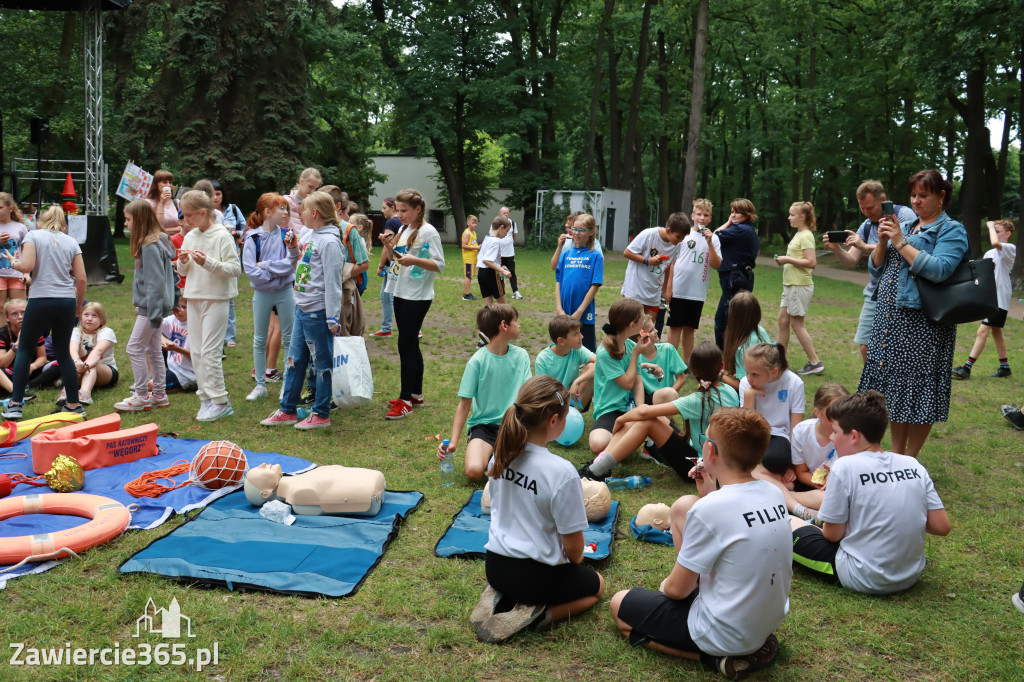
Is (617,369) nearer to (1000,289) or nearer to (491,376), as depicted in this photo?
(491,376)

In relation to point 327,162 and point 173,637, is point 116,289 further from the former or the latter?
point 327,162

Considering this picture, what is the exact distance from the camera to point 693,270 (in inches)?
313

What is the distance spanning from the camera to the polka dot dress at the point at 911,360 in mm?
5035

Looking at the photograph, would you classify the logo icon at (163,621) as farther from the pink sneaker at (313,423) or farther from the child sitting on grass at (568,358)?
the child sitting on grass at (568,358)

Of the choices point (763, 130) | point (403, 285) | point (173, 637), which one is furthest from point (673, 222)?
point (763, 130)

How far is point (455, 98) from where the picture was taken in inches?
1314

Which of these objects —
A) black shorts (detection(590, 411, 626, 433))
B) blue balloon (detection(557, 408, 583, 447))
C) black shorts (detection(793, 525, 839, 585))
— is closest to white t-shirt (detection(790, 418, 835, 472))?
black shorts (detection(793, 525, 839, 585))

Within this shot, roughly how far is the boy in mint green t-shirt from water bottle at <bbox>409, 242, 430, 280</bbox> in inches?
59.4

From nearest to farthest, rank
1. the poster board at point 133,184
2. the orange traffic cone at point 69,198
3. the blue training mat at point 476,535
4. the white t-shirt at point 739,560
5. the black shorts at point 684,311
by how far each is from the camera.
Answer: the white t-shirt at point 739,560, the blue training mat at point 476,535, the black shorts at point 684,311, the poster board at point 133,184, the orange traffic cone at point 69,198

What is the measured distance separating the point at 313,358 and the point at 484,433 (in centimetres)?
193

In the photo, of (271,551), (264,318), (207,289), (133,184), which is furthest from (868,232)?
(133,184)

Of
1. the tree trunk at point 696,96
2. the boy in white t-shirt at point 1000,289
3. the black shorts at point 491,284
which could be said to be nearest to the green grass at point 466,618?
the boy in white t-shirt at point 1000,289

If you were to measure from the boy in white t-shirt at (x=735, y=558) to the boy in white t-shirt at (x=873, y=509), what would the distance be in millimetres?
787

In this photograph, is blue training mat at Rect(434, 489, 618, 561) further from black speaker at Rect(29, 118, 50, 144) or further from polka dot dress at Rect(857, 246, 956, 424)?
black speaker at Rect(29, 118, 50, 144)
